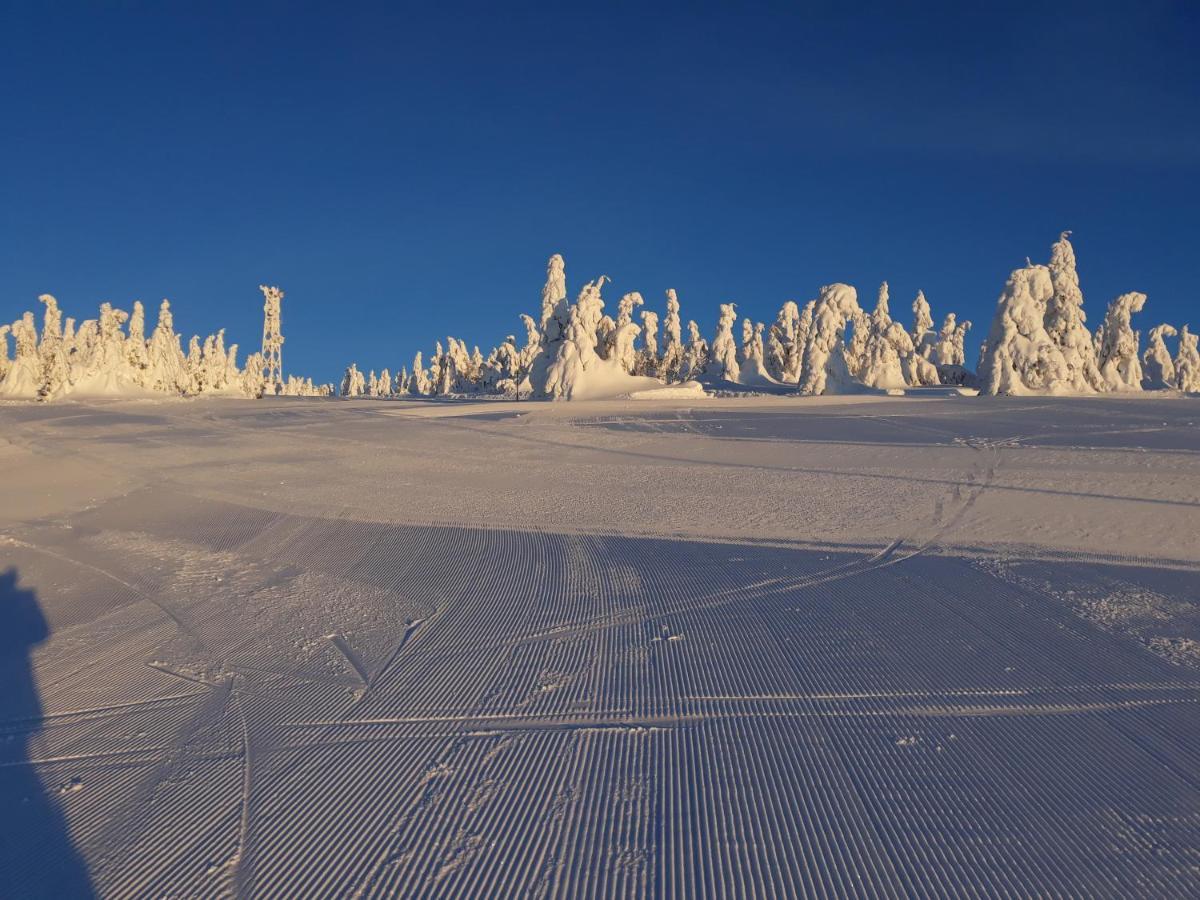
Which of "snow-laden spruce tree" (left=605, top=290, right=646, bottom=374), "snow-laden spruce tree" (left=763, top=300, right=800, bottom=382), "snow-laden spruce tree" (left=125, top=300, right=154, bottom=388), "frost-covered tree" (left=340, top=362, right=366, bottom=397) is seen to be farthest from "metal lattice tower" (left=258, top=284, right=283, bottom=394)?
"frost-covered tree" (left=340, top=362, right=366, bottom=397)

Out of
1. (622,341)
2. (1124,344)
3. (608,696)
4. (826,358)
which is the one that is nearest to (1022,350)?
(826,358)

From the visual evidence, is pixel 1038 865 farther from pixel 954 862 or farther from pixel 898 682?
pixel 898 682

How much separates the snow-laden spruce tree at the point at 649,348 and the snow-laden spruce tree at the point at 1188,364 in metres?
48.9

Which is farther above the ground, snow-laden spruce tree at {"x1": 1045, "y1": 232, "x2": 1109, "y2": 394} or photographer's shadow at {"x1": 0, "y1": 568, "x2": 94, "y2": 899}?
snow-laden spruce tree at {"x1": 1045, "y1": 232, "x2": 1109, "y2": 394}

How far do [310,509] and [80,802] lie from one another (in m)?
9.11

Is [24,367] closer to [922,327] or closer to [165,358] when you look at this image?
[165,358]

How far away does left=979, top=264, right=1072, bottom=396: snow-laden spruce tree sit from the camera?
41.8 m

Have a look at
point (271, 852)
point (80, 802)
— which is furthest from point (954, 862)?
point (80, 802)

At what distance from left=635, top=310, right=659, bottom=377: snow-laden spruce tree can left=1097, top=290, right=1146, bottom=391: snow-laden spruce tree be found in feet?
128

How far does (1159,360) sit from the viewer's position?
70.0m

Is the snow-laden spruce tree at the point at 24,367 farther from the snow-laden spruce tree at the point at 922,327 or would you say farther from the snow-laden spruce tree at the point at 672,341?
the snow-laden spruce tree at the point at 922,327

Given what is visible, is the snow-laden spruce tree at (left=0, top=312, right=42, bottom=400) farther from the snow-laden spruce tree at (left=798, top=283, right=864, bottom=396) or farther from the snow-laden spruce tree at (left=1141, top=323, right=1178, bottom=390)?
the snow-laden spruce tree at (left=1141, top=323, right=1178, bottom=390)

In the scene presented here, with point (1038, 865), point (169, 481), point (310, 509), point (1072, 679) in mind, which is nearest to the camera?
point (1038, 865)

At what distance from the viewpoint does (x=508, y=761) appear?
4.54m
